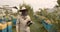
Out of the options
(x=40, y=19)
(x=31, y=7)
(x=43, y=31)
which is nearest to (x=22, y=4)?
(x=31, y=7)

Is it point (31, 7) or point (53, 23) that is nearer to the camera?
point (53, 23)

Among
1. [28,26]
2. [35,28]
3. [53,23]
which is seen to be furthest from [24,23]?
[53,23]

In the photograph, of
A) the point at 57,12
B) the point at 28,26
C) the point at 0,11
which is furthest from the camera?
the point at 0,11

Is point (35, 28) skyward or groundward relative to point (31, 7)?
groundward

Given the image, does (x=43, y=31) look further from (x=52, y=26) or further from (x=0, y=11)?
(x=0, y=11)

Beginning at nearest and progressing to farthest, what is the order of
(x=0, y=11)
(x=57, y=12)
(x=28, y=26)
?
1. (x=28, y=26)
2. (x=57, y=12)
3. (x=0, y=11)

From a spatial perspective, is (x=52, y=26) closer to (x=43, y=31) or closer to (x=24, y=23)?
(x=43, y=31)

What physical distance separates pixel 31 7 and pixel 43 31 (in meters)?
0.54

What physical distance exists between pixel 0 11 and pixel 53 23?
1.09 m

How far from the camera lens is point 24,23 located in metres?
2.74

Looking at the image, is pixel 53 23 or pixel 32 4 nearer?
pixel 53 23

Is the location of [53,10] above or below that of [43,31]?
above

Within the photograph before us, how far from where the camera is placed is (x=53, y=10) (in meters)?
A: 3.05

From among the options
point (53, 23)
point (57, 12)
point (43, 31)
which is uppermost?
point (57, 12)
